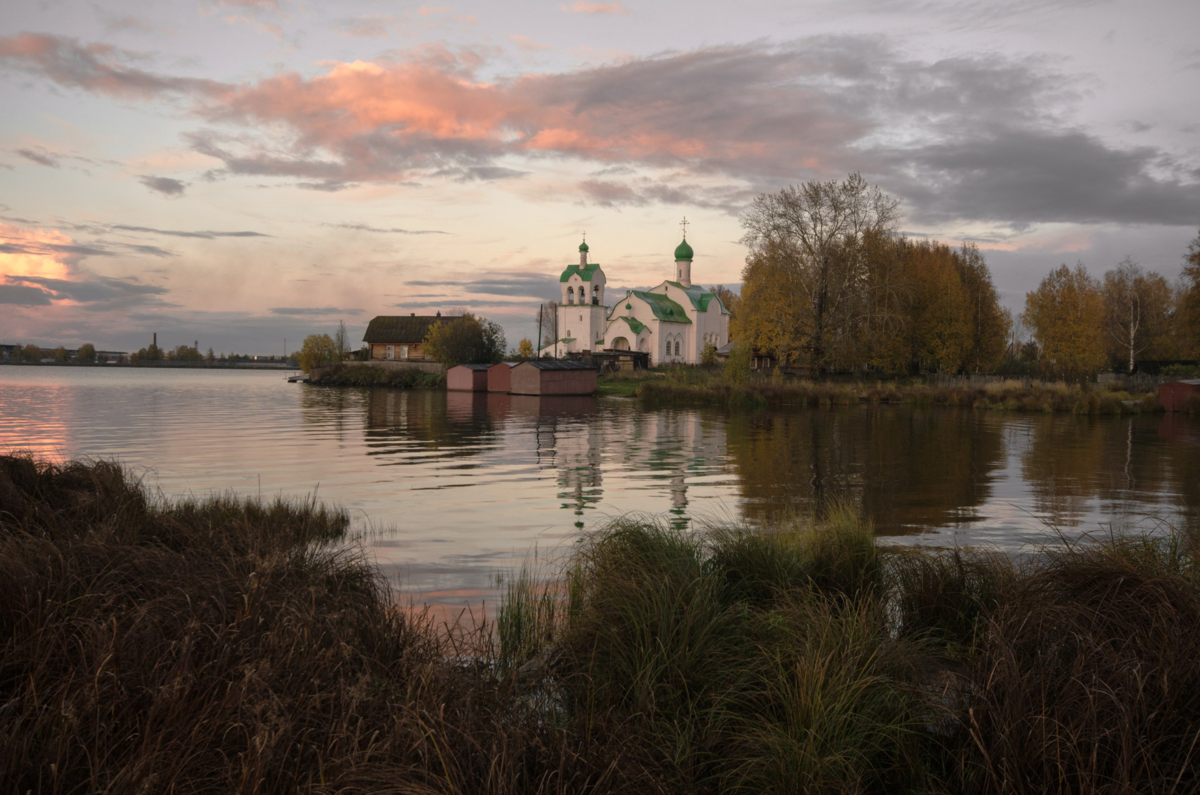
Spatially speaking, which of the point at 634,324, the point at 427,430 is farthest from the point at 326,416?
the point at 634,324

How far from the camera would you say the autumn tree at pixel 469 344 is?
76.6 m

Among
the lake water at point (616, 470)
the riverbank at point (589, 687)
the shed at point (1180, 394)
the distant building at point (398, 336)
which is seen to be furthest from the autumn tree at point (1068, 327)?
the distant building at point (398, 336)

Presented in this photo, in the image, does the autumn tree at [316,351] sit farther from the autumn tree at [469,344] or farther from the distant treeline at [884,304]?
the distant treeline at [884,304]

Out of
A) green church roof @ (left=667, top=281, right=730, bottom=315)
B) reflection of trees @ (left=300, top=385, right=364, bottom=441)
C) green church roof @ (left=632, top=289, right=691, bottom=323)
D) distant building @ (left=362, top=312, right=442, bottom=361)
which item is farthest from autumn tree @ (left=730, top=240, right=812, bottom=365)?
distant building @ (left=362, top=312, right=442, bottom=361)

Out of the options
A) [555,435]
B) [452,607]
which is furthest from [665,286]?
[452,607]

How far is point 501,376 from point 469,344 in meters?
18.4

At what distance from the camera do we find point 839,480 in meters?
17.3

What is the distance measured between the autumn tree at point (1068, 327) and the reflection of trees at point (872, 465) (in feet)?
89.6

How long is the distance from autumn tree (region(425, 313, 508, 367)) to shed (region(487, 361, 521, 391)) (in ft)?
51.0

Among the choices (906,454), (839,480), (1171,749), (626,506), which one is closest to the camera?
(1171,749)

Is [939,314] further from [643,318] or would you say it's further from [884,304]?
[643,318]

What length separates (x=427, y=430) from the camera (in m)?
30.0

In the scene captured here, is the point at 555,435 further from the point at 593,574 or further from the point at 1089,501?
the point at 593,574

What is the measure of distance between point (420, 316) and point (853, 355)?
68635 millimetres
